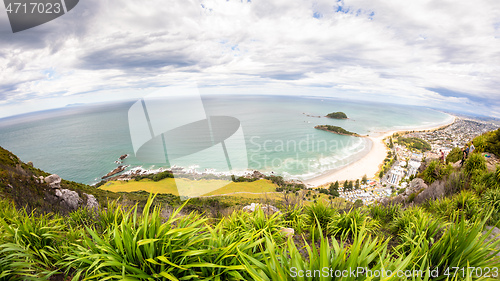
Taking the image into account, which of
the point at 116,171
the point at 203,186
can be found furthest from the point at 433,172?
the point at 116,171

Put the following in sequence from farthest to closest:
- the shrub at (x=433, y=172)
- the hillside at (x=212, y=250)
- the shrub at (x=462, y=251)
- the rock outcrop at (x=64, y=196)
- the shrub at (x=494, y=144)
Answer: the shrub at (x=433, y=172) < the shrub at (x=494, y=144) < the rock outcrop at (x=64, y=196) < the shrub at (x=462, y=251) < the hillside at (x=212, y=250)

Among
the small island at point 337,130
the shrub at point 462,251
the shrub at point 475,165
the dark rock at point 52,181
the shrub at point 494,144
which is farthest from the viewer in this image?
the small island at point 337,130

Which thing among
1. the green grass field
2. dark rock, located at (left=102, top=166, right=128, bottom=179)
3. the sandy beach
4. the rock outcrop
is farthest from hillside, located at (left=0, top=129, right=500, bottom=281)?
dark rock, located at (left=102, top=166, right=128, bottom=179)

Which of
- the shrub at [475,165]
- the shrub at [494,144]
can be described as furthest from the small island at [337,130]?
the shrub at [475,165]

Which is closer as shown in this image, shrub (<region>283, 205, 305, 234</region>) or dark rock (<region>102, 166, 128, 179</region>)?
shrub (<region>283, 205, 305, 234</region>)

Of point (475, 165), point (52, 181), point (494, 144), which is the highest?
point (494, 144)

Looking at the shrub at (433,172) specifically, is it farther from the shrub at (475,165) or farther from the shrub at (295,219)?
the shrub at (295,219)

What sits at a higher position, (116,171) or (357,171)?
(116,171)

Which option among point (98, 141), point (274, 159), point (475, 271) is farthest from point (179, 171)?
point (98, 141)

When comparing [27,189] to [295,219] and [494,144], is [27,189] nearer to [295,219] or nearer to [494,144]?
[295,219]

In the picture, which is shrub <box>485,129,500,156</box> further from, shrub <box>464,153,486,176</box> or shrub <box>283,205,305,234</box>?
shrub <box>283,205,305,234</box>

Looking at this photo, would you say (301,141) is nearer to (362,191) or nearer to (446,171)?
(362,191)
